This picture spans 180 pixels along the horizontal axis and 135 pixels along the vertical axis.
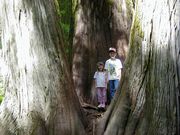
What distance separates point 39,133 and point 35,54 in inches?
45.0

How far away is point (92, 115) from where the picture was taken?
286 inches

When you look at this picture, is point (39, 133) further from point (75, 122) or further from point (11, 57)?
point (11, 57)

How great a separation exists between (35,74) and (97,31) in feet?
9.91

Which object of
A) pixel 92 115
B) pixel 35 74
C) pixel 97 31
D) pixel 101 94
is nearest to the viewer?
pixel 35 74

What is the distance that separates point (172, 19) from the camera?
4508 millimetres

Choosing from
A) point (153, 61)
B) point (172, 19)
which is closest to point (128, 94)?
point (153, 61)

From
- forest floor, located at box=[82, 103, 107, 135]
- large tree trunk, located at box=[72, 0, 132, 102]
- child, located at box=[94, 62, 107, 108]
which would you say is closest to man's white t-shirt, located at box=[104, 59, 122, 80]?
child, located at box=[94, 62, 107, 108]

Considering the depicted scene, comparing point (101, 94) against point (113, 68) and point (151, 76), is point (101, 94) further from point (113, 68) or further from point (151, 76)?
point (151, 76)

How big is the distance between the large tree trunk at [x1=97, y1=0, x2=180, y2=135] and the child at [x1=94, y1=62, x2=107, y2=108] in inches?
87.8

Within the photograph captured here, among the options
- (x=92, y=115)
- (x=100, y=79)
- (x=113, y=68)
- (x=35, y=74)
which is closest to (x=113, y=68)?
(x=113, y=68)

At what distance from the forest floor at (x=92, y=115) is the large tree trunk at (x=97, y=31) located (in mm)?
772

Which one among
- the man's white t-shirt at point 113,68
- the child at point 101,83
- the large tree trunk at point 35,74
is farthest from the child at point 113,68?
the large tree trunk at point 35,74

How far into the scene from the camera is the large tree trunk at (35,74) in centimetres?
578

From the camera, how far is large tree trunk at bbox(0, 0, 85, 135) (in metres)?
5.78
